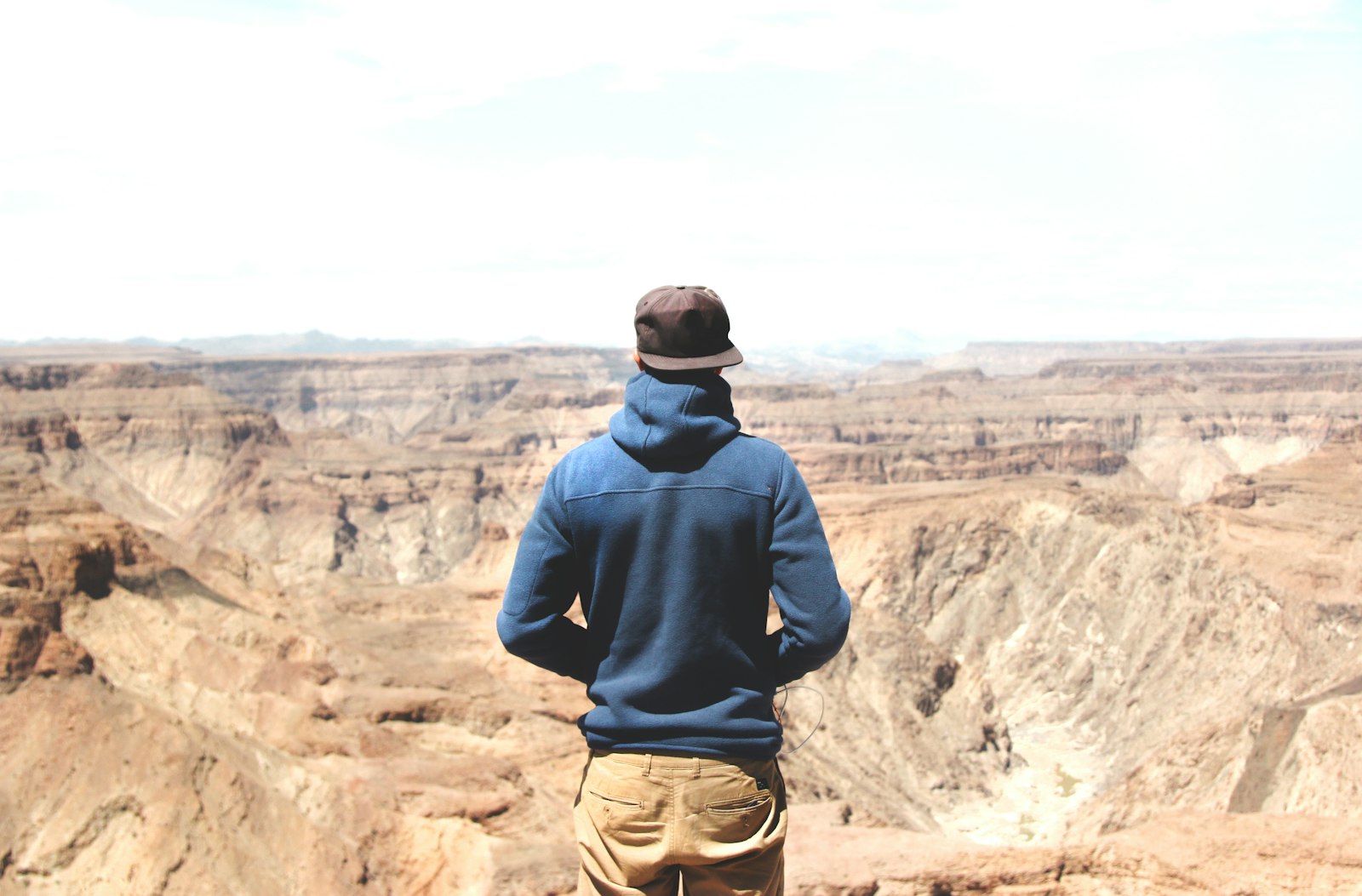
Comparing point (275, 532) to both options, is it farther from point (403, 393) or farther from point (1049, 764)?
point (403, 393)

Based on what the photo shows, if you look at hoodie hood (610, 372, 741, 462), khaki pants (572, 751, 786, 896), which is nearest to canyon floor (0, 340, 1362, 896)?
khaki pants (572, 751, 786, 896)

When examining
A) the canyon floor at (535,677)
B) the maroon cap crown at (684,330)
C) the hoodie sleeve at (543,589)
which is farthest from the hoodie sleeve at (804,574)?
the canyon floor at (535,677)

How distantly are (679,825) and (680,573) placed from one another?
3.01 feet

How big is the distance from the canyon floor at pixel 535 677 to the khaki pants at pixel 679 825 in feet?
12.5

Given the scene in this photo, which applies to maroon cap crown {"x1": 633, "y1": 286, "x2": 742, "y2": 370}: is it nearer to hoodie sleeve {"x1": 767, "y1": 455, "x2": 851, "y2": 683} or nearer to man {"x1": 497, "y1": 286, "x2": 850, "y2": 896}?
man {"x1": 497, "y1": 286, "x2": 850, "y2": 896}

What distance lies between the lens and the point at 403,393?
169875mm

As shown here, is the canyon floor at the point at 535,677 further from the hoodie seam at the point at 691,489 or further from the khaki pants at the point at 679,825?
the hoodie seam at the point at 691,489

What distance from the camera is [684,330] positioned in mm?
4227

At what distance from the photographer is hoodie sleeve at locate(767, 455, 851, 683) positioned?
4152 mm

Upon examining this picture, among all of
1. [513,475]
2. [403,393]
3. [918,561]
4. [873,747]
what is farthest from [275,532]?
[403,393]

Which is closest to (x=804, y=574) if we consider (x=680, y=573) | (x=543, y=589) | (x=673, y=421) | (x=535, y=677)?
(x=680, y=573)

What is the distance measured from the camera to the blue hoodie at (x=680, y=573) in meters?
4.17

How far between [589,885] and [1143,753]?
39606 millimetres

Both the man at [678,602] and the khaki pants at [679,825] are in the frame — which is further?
the khaki pants at [679,825]
